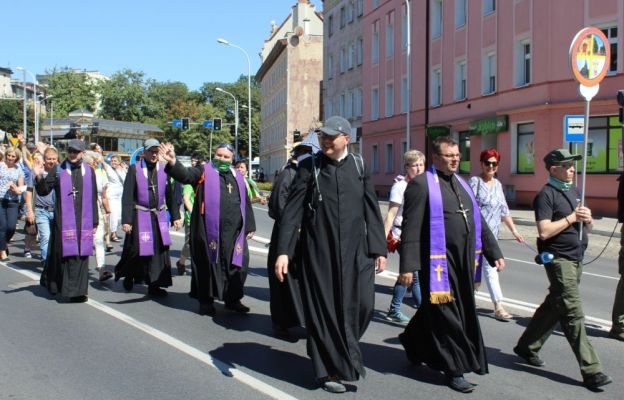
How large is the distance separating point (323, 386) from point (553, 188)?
2.48m

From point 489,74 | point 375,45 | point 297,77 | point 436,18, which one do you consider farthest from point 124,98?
point 489,74

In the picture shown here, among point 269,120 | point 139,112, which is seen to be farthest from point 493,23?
point 139,112

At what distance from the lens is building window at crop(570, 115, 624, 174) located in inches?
976

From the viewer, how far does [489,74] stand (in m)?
31.4

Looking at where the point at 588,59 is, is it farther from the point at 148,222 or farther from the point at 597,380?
the point at 148,222

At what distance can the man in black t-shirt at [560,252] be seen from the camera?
5555mm

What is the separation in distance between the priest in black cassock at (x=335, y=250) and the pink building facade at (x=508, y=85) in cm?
1968

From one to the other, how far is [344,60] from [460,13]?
18979mm

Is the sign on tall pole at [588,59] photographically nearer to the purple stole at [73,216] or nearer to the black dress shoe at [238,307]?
the black dress shoe at [238,307]

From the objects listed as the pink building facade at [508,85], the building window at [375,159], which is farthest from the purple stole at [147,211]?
the building window at [375,159]

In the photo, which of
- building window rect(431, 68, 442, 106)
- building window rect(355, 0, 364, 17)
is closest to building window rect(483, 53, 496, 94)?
building window rect(431, 68, 442, 106)

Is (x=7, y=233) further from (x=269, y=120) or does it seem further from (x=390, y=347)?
(x=269, y=120)

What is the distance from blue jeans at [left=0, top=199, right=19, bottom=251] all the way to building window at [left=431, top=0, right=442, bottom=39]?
1086 inches

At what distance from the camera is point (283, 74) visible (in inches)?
2874
